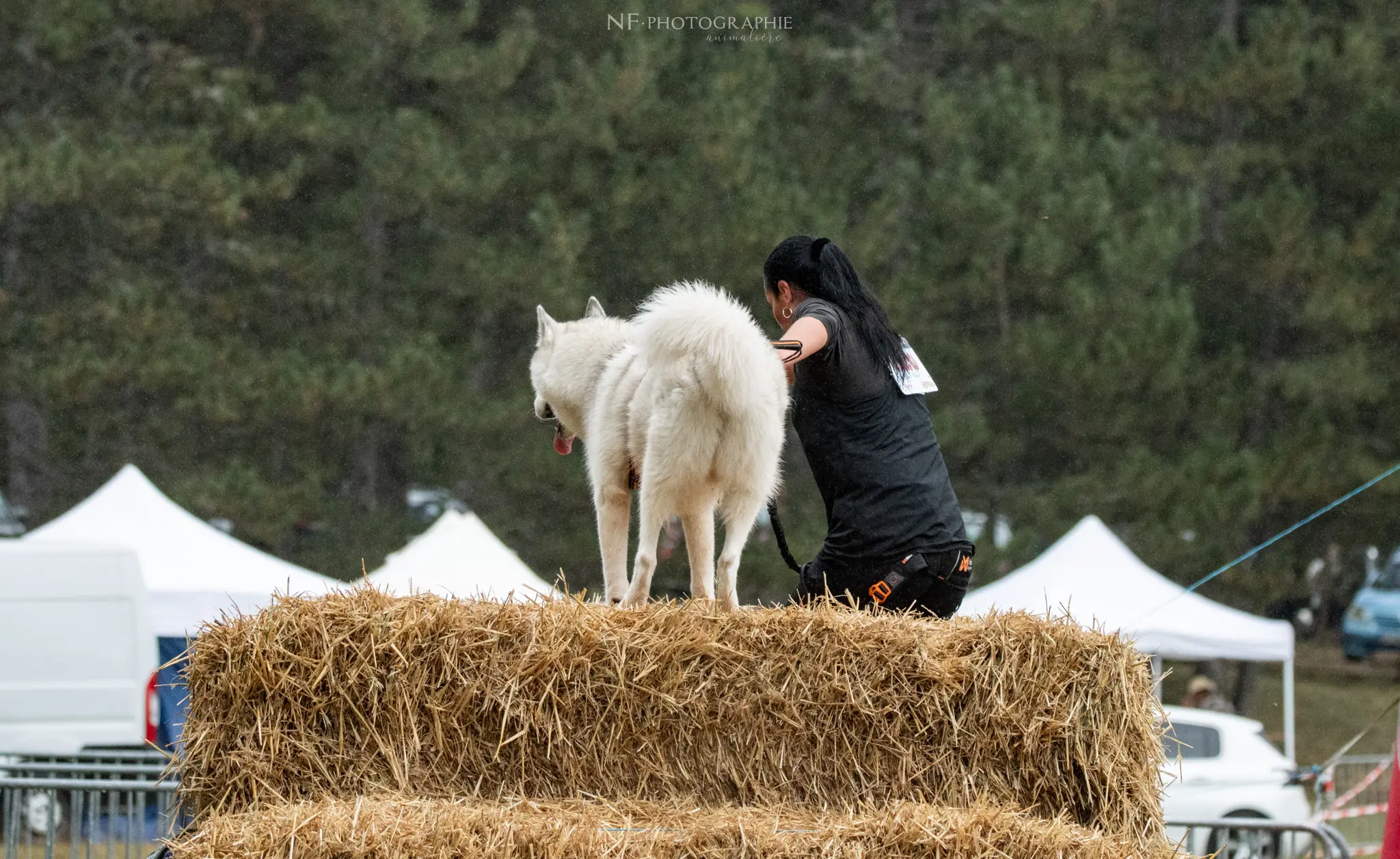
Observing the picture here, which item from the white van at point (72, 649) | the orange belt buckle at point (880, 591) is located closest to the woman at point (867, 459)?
the orange belt buckle at point (880, 591)

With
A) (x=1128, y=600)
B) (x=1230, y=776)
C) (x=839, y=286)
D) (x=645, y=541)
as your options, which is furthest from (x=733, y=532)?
(x=1128, y=600)

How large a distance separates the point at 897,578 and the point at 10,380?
17043 millimetres

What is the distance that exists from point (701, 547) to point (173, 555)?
353 inches

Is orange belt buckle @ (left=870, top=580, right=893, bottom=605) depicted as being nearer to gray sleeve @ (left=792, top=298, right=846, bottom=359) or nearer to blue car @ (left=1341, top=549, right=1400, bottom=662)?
gray sleeve @ (left=792, top=298, right=846, bottom=359)

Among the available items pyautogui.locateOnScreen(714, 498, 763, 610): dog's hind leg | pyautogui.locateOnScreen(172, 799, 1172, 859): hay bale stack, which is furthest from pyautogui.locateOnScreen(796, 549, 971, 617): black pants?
pyautogui.locateOnScreen(172, 799, 1172, 859): hay bale stack

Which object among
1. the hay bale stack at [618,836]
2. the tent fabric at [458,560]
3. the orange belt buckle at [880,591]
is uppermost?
the orange belt buckle at [880,591]

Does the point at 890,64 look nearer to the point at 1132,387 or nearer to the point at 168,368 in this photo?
the point at 1132,387

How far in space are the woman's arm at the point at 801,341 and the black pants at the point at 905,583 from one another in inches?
25.0

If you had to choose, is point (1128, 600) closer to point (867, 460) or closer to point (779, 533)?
point (779, 533)

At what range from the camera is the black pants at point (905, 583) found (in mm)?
4113

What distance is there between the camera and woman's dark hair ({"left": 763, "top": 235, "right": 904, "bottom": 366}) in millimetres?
4156

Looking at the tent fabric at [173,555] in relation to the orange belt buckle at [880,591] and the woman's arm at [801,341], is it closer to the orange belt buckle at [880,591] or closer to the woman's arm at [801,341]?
the orange belt buckle at [880,591]

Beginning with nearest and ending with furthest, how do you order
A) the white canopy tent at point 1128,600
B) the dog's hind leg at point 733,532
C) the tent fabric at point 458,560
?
1. the dog's hind leg at point 733,532
2. the tent fabric at point 458,560
3. the white canopy tent at point 1128,600

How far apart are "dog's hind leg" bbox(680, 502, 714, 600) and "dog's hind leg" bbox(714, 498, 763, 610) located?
55 mm
